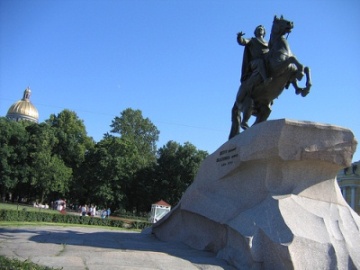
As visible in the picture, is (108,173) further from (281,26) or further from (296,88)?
(281,26)

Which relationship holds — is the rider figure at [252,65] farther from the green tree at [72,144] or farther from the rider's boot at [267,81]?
the green tree at [72,144]

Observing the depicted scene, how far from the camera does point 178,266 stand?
22.4 feet

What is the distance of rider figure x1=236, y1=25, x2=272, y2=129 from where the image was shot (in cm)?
1066

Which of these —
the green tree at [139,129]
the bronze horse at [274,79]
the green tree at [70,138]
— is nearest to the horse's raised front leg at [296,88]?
the bronze horse at [274,79]

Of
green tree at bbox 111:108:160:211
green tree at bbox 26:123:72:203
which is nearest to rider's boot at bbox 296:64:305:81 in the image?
green tree at bbox 26:123:72:203

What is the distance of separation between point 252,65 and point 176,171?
40817 mm

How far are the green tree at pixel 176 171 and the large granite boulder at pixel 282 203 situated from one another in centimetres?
4037

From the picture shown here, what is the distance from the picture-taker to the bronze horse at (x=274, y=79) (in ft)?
33.0

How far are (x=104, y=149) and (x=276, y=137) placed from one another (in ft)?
144

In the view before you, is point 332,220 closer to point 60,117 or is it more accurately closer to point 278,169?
point 278,169

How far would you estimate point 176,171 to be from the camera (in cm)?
5122

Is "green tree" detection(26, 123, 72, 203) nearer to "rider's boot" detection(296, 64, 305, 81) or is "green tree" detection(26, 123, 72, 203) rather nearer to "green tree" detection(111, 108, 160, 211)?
"green tree" detection(111, 108, 160, 211)

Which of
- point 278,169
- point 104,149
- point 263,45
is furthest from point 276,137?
point 104,149

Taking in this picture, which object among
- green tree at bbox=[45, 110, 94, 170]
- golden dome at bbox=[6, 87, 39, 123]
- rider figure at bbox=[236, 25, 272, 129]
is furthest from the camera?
golden dome at bbox=[6, 87, 39, 123]
